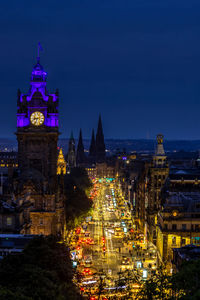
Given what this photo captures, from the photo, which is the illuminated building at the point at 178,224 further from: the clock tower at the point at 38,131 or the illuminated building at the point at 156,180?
the clock tower at the point at 38,131

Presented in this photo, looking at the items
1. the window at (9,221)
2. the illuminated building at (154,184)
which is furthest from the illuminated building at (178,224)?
the window at (9,221)

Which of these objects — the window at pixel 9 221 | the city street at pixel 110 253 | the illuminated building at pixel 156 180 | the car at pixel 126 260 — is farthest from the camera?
the illuminated building at pixel 156 180

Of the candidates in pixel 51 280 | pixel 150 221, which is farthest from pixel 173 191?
pixel 51 280

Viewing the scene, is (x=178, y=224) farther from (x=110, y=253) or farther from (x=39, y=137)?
(x=39, y=137)

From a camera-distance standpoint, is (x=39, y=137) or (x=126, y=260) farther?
(x=39, y=137)

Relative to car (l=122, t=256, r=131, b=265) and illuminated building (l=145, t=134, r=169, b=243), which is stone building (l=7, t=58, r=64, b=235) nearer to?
car (l=122, t=256, r=131, b=265)

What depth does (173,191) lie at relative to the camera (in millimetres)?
122000

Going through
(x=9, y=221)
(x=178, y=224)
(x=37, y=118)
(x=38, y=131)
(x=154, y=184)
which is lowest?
(x=178, y=224)

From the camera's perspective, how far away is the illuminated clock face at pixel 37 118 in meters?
123

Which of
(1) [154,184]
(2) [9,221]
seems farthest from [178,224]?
(2) [9,221]

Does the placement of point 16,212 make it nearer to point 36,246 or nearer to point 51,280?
point 36,246

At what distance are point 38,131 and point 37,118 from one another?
327 centimetres

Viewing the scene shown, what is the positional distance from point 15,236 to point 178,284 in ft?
128

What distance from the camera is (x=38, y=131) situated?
12331cm
